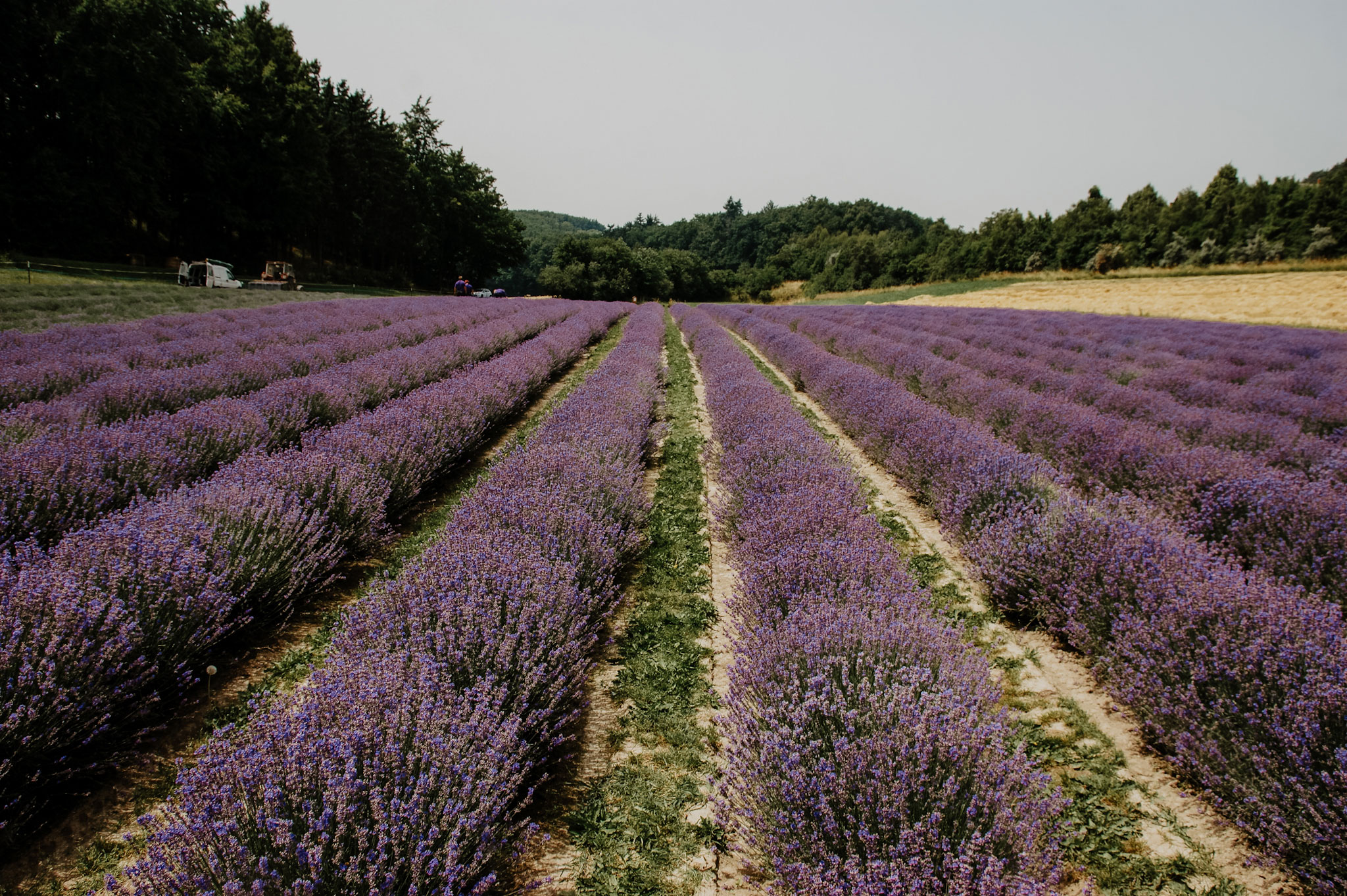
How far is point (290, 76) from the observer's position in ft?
108

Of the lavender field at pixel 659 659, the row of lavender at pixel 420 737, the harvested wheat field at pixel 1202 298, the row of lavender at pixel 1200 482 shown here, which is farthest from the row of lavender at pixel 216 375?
the harvested wheat field at pixel 1202 298

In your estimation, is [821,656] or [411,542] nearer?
[821,656]

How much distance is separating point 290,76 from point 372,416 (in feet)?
130

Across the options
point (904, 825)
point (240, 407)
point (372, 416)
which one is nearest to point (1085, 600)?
point (904, 825)

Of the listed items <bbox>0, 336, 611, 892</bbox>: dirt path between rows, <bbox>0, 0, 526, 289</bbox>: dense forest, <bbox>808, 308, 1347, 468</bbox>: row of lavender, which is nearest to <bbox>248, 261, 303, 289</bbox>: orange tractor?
<bbox>0, 0, 526, 289</bbox>: dense forest

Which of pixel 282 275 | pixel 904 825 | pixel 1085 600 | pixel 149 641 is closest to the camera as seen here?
pixel 904 825

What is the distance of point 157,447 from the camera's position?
3.82m

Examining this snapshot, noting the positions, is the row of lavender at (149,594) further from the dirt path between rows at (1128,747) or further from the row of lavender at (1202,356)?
the row of lavender at (1202,356)

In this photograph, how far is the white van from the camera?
69.7 feet

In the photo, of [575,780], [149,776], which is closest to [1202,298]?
[575,780]

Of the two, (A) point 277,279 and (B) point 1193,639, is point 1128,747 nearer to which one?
(B) point 1193,639

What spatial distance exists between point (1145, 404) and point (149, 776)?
328 inches

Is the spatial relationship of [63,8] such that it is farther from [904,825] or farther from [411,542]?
[904,825]

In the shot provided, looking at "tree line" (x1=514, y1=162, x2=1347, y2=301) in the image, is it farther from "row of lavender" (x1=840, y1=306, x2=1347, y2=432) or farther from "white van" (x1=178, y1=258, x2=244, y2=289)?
"row of lavender" (x1=840, y1=306, x2=1347, y2=432)
